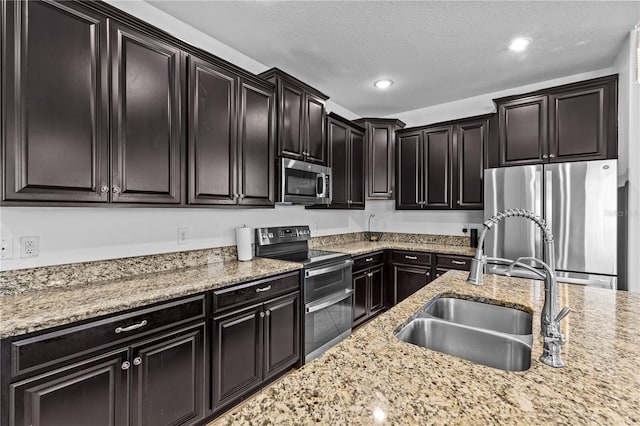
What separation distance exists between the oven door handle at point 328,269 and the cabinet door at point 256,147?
684mm

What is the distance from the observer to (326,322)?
2684mm

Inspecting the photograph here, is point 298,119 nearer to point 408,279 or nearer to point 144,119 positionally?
point 144,119

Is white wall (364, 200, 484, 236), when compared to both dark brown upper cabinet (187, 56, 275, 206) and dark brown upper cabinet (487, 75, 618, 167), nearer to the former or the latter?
dark brown upper cabinet (487, 75, 618, 167)

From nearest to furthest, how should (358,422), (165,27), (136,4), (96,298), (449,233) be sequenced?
(358,422) < (96,298) < (136,4) < (165,27) < (449,233)

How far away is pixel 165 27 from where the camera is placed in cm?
219

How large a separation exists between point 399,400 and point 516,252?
9.06ft

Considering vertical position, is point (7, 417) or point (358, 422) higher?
point (358, 422)

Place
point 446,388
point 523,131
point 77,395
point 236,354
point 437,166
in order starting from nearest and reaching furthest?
1. point 446,388
2. point 77,395
3. point 236,354
4. point 523,131
5. point 437,166

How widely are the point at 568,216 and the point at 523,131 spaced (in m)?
0.96

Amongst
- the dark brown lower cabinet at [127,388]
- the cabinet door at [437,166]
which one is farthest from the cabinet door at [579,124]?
the dark brown lower cabinet at [127,388]

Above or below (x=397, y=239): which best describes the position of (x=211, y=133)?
above

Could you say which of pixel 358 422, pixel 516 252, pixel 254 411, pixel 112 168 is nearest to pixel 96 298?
pixel 112 168

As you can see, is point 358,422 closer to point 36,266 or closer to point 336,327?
point 36,266

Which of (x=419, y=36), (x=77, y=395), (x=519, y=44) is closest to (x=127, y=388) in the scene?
(x=77, y=395)
